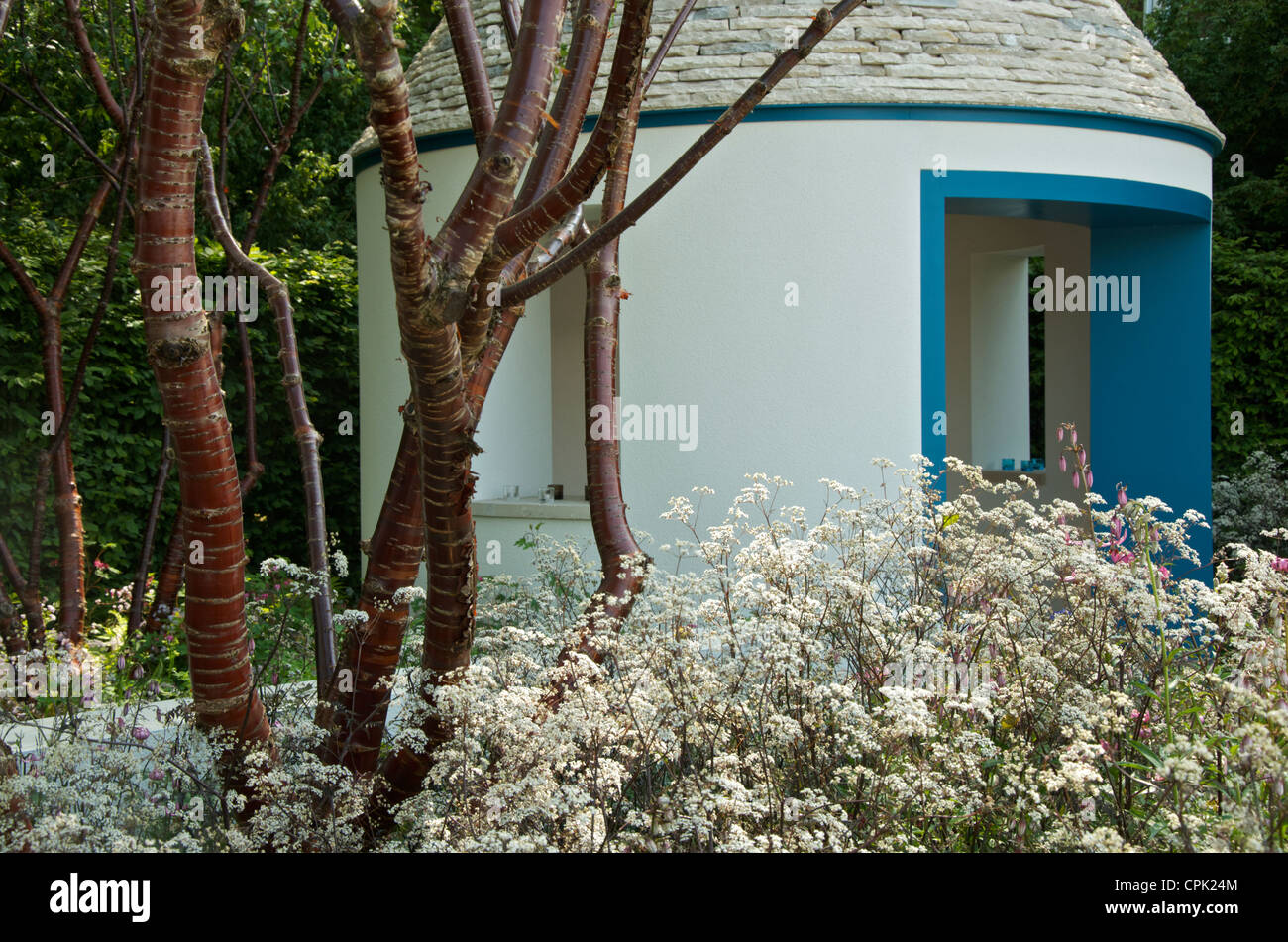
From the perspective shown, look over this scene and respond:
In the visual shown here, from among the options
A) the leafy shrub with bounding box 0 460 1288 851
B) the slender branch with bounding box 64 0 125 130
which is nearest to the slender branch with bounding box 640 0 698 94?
the leafy shrub with bounding box 0 460 1288 851

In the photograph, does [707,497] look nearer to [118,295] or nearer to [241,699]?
[241,699]

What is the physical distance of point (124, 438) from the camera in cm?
924

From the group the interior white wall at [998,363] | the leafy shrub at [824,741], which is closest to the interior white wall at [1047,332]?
the interior white wall at [998,363]

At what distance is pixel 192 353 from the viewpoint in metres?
2.66

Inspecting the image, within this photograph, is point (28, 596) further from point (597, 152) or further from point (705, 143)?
point (705, 143)

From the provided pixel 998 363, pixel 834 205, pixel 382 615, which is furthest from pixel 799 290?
pixel 998 363

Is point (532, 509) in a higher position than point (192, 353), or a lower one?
lower

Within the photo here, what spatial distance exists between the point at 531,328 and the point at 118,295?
12.4ft

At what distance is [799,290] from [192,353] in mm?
4903

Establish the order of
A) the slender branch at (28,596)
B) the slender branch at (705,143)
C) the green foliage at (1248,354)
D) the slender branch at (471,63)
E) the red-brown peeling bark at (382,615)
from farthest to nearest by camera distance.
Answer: the green foliage at (1248,354)
the slender branch at (28,596)
the slender branch at (471,63)
the red-brown peeling bark at (382,615)
the slender branch at (705,143)

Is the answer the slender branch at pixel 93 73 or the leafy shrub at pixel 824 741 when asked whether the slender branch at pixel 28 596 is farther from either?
the leafy shrub at pixel 824 741

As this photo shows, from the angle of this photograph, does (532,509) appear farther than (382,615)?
Yes

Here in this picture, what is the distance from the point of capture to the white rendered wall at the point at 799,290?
6.98 metres

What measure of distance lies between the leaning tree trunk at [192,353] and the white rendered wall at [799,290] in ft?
14.8
